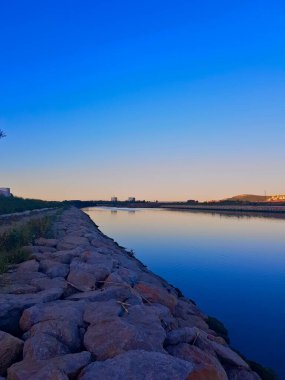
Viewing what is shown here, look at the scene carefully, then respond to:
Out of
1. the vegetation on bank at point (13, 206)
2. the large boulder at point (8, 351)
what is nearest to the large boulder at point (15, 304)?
the large boulder at point (8, 351)

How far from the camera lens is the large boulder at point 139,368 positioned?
2.96 metres

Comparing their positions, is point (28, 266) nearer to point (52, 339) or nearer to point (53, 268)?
point (53, 268)

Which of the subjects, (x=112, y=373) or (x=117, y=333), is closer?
(x=112, y=373)

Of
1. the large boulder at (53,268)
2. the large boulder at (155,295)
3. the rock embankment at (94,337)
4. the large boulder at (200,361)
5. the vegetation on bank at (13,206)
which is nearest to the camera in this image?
the rock embankment at (94,337)

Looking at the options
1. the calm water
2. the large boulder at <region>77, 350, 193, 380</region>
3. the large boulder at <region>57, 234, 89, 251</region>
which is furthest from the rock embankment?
the large boulder at <region>57, 234, 89, 251</region>

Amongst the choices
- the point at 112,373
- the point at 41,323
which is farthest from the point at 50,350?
the point at 112,373

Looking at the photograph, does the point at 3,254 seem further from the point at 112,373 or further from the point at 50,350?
the point at 112,373

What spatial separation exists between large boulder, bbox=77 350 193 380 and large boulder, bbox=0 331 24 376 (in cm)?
86

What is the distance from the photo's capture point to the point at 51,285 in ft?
18.2

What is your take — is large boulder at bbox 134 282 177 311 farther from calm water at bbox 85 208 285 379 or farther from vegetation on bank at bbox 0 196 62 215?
vegetation on bank at bbox 0 196 62 215

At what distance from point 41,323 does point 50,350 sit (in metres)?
0.51

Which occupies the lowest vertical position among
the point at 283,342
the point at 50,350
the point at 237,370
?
the point at 283,342

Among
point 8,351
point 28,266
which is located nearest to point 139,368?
point 8,351

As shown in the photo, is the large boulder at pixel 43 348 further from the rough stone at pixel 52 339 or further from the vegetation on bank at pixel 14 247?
the vegetation on bank at pixel 14 247
